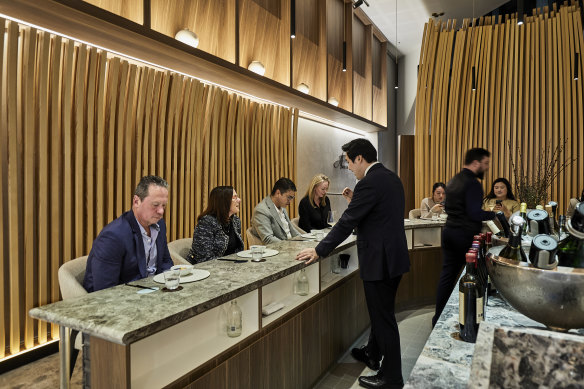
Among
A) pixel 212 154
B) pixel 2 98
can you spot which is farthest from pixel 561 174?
pixel 2 98

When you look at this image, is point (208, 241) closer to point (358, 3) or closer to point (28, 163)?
point (28, 163)

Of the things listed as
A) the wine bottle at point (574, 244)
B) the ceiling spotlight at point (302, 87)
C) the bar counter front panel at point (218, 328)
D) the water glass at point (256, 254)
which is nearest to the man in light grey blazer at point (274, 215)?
the bar counter front panel at point (218, 328)

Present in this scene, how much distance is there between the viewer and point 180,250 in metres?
3.04

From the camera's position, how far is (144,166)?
12.5 ft

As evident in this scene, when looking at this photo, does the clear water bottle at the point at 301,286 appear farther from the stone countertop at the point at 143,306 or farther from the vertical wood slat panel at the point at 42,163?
the vertical wood slat panel at the point at 42,163

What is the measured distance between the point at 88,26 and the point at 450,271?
380 cm

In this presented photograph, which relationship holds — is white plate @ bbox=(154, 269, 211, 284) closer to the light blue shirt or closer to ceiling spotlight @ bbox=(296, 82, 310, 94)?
the light blue shirt

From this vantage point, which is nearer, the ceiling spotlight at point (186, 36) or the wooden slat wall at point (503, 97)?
the ceiling spotlight at point (186, 36)

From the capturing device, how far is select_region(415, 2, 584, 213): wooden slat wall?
6188 millimetres

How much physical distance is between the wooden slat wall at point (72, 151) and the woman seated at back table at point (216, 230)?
1.12 meters

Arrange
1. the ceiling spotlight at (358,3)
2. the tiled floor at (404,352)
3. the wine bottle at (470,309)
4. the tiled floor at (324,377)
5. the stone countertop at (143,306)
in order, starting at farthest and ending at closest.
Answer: the ceiling spotlight at (358,3) < the tiled floor at (404,352) < the tiled floor at (324,377) < the stone countertop at (143,306) < the wine bottle at (470,309)

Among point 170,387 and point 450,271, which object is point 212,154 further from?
point 170,387

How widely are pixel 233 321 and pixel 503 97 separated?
673cm

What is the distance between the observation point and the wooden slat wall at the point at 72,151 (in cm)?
282
